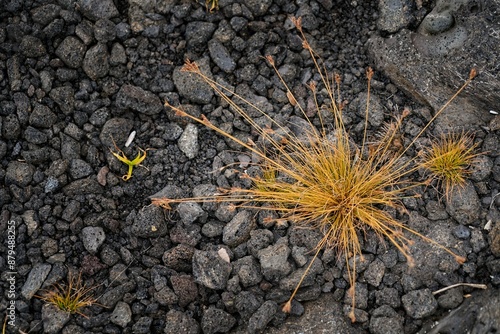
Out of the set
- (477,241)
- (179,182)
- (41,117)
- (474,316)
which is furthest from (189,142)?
(474,316)

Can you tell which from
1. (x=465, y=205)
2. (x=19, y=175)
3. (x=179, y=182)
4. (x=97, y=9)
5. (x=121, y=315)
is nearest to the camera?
(x=121, y=315)

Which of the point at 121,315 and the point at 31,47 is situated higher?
the point at 31,47

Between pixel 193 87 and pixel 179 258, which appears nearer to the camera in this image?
pixel 179 258

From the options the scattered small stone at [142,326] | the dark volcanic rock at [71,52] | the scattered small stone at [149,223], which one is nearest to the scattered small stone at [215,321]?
the scattered small stone at [142,326]

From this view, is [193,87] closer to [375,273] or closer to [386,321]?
[375,273]

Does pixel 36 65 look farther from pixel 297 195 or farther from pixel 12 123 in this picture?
pixel 297 195

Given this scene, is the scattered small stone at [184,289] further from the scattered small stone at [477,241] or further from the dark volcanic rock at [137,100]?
the scattered small stone at [477,241]
